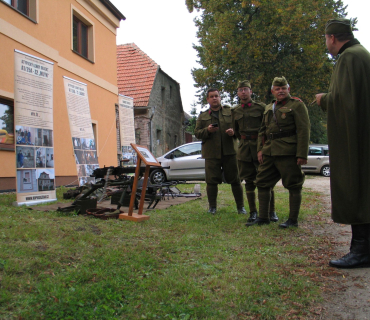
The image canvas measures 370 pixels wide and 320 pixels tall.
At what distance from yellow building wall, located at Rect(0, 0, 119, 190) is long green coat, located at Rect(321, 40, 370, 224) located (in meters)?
7.66

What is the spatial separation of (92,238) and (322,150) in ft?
56.9

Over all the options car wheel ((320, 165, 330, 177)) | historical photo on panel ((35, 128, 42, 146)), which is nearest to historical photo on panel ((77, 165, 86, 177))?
historical photo on panel ((35, 128, 42, 146))

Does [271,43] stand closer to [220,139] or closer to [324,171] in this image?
[324,171]

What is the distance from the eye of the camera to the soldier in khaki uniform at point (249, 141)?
5000 millimetres

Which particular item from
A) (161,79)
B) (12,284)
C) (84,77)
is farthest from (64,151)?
(161,79)

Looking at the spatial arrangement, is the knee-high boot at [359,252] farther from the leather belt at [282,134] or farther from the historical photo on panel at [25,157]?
the historical photo on panel at [25,157]

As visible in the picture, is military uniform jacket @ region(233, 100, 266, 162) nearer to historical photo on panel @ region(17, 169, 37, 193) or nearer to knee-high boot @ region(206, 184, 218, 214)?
knee-high boot @ region(206, 184, 218, 214)

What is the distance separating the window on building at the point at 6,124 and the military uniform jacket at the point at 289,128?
6.59 meters

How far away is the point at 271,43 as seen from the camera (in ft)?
64.7

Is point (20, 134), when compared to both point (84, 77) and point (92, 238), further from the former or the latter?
point (84, 77)

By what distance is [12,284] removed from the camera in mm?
2311

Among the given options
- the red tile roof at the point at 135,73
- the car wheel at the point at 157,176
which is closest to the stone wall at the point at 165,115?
the red tile roof at the point at 135,73

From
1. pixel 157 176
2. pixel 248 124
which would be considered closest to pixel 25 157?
pixel 248 124

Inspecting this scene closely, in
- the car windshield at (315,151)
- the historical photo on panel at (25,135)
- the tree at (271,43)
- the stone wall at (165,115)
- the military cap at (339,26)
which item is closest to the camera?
the military cap at (339,26)
